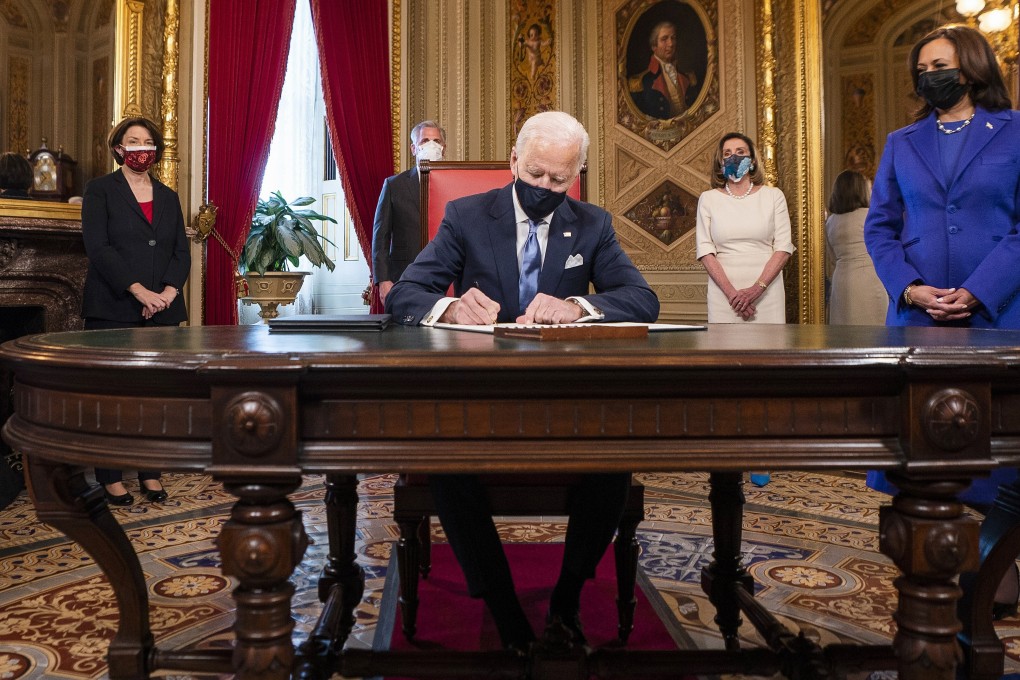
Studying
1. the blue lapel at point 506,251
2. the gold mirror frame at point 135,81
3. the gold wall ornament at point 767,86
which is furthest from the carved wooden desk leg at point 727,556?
the gold wall ornament at point 767,86

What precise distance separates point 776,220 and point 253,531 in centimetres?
400

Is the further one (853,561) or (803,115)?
(803,115)

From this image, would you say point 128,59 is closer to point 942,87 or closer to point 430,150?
point 430,150

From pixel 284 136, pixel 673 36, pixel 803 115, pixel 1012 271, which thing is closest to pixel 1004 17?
pixel 803 115

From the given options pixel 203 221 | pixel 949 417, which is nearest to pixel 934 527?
pixel 949 417

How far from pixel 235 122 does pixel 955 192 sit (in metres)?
4.79

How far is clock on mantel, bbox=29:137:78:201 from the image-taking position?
4512mm

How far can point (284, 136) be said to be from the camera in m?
6.98

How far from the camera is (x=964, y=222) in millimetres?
2348

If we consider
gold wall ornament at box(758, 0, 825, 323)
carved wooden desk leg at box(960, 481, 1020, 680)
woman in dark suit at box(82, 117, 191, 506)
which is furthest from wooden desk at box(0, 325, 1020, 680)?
gold wall ornament at box(758, 0, 825, 323)

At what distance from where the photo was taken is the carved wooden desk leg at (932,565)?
3.82ft

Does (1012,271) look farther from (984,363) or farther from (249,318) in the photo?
(249,318)

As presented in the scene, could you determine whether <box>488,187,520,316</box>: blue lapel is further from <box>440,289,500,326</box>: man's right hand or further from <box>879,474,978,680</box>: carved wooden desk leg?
<box>879,474,978,680</box>: carved wooden desk leg

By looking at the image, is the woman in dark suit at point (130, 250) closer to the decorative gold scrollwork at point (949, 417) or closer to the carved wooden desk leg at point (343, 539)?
the carved wooden desk leg at point (343, 539)
